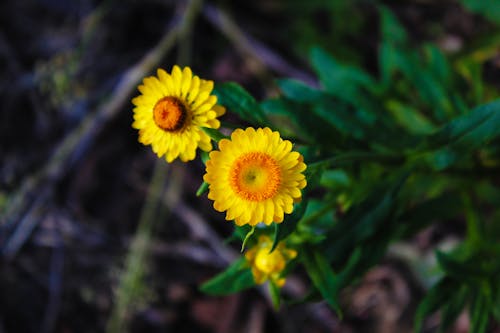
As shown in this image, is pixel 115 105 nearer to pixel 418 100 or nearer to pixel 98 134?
pixel 98 134

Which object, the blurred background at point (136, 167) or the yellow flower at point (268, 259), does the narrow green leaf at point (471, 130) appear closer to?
the yellow flower at point (268, 259)

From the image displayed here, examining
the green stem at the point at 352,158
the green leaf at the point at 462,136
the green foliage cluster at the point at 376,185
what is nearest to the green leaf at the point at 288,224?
the green foliage cluster at the point at 376,185

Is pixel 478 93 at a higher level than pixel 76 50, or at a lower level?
lower

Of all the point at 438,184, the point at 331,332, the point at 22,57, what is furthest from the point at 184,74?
the point at 22,57

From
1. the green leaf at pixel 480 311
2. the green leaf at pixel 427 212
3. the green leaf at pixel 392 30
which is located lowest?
the green leaf at pixel 480 311

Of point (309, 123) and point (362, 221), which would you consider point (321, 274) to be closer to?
point (362, 221)

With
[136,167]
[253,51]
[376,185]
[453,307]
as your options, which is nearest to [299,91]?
[376,185]
